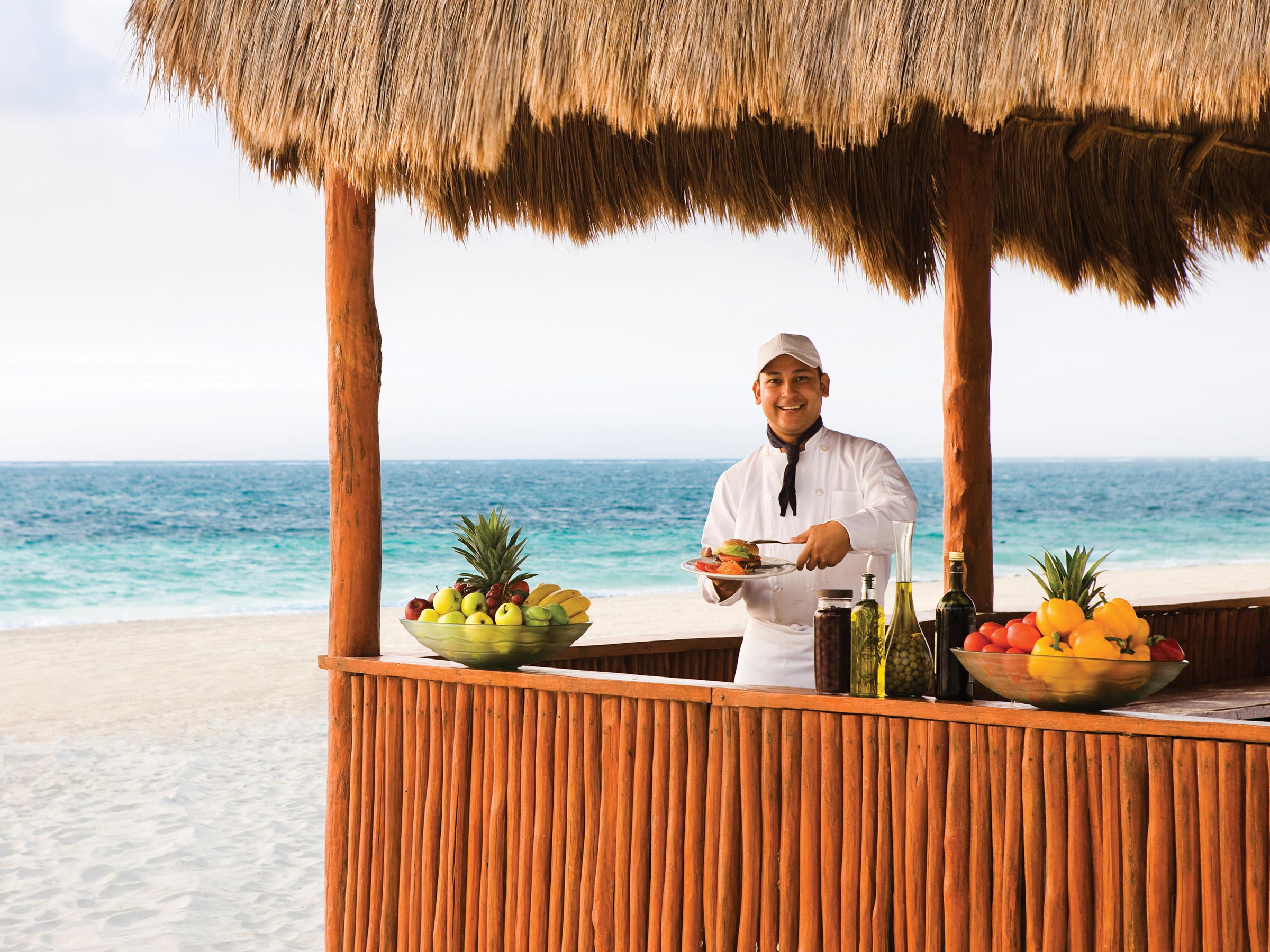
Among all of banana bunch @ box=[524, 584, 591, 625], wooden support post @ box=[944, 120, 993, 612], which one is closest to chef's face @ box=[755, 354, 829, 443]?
banana bunch @ box=[524, 584, 591, 625]

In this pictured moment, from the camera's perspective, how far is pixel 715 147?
4219 millimetres

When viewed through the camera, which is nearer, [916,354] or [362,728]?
[362,728]

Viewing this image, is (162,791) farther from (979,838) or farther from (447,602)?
(979,838)

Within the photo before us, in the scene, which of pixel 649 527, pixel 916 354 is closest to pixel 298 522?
pixel 649 527

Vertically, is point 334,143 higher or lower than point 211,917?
higher

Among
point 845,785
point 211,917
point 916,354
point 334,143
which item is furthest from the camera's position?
point 916,354

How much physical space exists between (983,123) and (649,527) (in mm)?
30805

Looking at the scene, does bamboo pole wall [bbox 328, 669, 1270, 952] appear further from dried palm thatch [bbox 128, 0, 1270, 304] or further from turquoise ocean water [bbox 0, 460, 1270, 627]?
turquoise ocean water [bbox 0, 460, 1270, 627]

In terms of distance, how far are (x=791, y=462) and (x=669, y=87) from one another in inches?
45.3

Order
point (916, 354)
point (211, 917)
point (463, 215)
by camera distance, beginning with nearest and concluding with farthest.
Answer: point (463, 215) → point (211, 917) → point (916, 354)

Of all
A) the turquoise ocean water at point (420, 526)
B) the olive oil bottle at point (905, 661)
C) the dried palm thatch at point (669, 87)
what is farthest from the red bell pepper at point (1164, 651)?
the turquoise ocean water at point (420, 526)

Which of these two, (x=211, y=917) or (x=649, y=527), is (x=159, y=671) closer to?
(x=211, y=917)

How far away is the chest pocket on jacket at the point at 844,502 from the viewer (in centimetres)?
337

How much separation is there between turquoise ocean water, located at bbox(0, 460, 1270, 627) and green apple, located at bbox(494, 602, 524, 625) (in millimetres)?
18773
